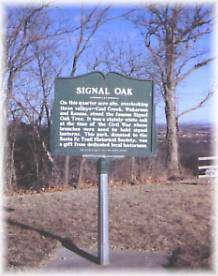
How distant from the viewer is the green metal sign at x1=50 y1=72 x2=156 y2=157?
551 centimetres

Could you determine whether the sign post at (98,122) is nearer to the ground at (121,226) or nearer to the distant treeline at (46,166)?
the ground at (121,226)

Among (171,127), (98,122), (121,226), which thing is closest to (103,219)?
(98,122)

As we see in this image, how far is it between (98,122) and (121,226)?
2218mm

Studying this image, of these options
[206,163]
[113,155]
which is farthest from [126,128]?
[206,163]

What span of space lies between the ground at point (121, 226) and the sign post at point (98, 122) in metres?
0.91

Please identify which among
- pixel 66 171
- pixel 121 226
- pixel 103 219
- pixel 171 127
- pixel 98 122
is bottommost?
pixel 121 226

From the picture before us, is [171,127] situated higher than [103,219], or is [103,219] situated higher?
[171,127]

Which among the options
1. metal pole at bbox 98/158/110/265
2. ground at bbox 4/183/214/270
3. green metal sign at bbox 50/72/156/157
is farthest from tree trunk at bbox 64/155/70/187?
green metal sign at bbox 50/72/156/157

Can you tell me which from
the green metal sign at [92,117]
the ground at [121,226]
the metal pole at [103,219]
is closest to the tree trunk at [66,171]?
the ground at [121,226]

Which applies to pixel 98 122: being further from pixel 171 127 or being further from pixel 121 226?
pixel 171 127

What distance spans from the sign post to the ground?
91cm

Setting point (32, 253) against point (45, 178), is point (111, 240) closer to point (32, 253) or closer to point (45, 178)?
point (32, 253)

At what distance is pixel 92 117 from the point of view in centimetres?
551

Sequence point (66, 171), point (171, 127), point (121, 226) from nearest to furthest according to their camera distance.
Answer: point (121, 226), point (66, 171), point (171, 127)
